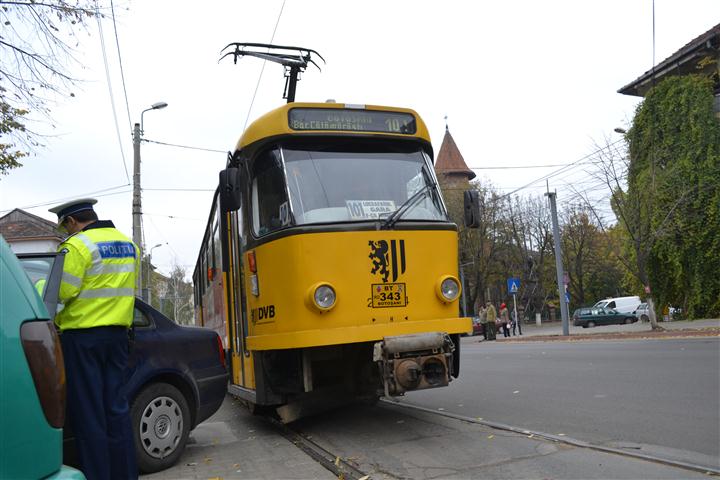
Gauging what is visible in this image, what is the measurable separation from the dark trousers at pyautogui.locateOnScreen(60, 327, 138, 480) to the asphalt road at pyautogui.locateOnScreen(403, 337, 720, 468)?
163 inches

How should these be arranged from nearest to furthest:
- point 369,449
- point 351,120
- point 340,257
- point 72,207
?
point 72,207
point 369,449
point 340,257
point 351,120

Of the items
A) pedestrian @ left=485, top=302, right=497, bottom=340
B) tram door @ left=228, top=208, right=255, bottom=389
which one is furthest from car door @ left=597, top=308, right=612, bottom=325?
tram door @ left=228, top=208, right=255, bottom=389

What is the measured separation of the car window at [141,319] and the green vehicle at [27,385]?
3.97 meters

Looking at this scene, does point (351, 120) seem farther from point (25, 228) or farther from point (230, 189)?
point (25, 228)

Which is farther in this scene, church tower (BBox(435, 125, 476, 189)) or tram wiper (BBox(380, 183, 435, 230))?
church tower (BBox(435, 125, 476, 189))

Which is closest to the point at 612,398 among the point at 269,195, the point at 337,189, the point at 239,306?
the point at 337,189

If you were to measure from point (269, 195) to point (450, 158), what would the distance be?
66.2 metres

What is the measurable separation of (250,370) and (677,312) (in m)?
30.0

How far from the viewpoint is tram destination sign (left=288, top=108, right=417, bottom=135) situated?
6598mm

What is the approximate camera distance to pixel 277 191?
6508 millimetres

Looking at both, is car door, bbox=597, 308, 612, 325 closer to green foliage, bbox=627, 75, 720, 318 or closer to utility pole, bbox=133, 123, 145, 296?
green foliage, bbox=627, 75, 720, 318

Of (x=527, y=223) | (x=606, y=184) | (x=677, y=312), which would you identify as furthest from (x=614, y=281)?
(x=606, y=184)

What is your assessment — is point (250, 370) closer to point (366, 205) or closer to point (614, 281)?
point (366, 205)

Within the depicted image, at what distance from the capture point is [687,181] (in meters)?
28.1
